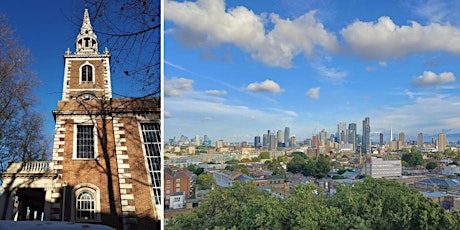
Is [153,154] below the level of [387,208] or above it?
above

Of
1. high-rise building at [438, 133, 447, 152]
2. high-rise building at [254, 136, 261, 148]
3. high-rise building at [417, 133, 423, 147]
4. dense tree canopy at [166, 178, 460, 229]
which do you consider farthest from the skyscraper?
high-rise building at [438, 133, 447, 152]

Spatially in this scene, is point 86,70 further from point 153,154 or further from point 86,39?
point 153,154

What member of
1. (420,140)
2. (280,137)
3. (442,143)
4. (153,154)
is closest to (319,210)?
(280,137)

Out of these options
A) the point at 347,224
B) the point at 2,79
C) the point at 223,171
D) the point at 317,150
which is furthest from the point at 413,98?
the point at 2,79

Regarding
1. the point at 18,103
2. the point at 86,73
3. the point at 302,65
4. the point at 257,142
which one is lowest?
the point at 257,142

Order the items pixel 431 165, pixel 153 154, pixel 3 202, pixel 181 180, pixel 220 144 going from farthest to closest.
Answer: pixel 220 144 → pixel 181 180 → pixel 431 165 → pixel 153 154 → pixel 3 202

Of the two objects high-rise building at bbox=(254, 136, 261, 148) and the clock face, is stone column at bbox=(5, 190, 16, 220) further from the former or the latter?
high-rise building at bbox=(254, 136, 261, 148)
